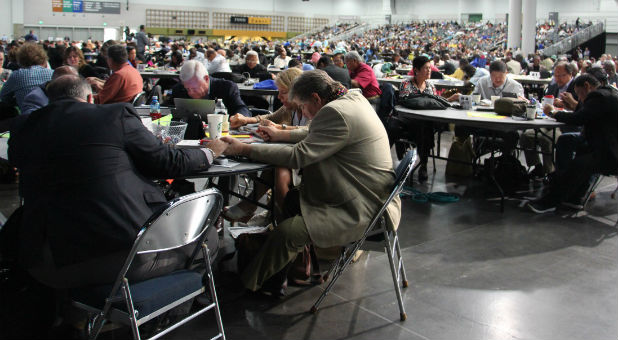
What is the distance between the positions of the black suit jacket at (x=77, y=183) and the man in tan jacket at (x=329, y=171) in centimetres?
75

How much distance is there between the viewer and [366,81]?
648 cm

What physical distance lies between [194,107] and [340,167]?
121cm

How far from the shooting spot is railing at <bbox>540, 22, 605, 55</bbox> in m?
23.5

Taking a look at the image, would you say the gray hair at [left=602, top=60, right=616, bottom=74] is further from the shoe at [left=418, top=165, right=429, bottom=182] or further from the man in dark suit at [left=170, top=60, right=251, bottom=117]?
the man in dark suit at [left=170, top=60, right=251, bottom=117]

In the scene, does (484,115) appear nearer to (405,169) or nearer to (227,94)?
(227,94)

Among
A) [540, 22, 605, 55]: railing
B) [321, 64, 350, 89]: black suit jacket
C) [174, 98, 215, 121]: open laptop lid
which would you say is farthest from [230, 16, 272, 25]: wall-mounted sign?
[174, 98, 215, 121]: open laptop lid

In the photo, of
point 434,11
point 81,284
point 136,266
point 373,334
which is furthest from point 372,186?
point 434,11

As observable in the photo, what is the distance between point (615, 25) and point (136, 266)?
92.6 feet

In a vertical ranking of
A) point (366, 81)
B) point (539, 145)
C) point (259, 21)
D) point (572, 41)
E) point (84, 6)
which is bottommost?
point (539, 145)

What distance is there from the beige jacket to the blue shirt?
2.96m

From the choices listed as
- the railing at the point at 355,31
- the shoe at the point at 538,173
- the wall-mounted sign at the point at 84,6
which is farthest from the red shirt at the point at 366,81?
the railing at the point at 355,31

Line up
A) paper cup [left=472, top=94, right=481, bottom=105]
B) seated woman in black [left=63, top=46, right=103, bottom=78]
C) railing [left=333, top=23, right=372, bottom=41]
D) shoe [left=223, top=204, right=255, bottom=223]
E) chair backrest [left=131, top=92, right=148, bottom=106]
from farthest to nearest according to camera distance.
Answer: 1. railing [left=333, top=23, right=372, bottom=41]
2. seated woman in black [left=63, top=46, right=103, bottom=78]
3. paper cup [left=472, top=94, right=481, bottom=105]
4. chair backrest [left=131, top=92, right=148, bottom=106]
5. shoe [left=223, top=204, right=255, bottom=223]

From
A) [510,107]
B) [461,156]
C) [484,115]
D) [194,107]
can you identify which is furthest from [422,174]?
[194,107]

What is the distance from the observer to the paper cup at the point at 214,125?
113 inches
